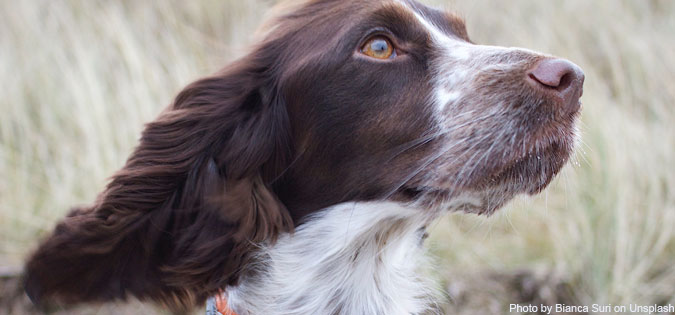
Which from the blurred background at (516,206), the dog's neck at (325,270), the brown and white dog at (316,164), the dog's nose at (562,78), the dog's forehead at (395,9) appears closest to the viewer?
the dog's nose at (562,78)

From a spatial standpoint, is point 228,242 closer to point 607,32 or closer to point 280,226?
point 280,226

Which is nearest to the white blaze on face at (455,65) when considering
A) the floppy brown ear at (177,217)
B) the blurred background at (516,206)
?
the floppy brown ear at (177,217)

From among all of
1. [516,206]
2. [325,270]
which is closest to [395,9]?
[325,270]

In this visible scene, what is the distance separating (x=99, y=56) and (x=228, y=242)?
3.92 meters

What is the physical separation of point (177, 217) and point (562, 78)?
1.22 m

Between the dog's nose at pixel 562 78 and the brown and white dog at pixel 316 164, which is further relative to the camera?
the brown and white dog at pixel 316 164

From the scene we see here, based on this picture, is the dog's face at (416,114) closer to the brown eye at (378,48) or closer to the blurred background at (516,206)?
the brown eye at (378,48)

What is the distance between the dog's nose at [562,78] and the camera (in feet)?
6.48

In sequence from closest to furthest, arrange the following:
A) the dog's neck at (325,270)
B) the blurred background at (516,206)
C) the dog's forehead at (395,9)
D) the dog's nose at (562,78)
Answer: the dog's nose at (562,78), the dog's forehead at (395,9), the dog's neck at (325,270), the blurred background at (516,206)

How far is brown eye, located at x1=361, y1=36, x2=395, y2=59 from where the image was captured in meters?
2.15

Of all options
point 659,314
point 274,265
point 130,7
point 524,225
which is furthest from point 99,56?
point 659,314

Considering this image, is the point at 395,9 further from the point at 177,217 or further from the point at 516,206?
the point at 516,206

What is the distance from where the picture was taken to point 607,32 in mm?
5992

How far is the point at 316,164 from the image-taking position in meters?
2.25
